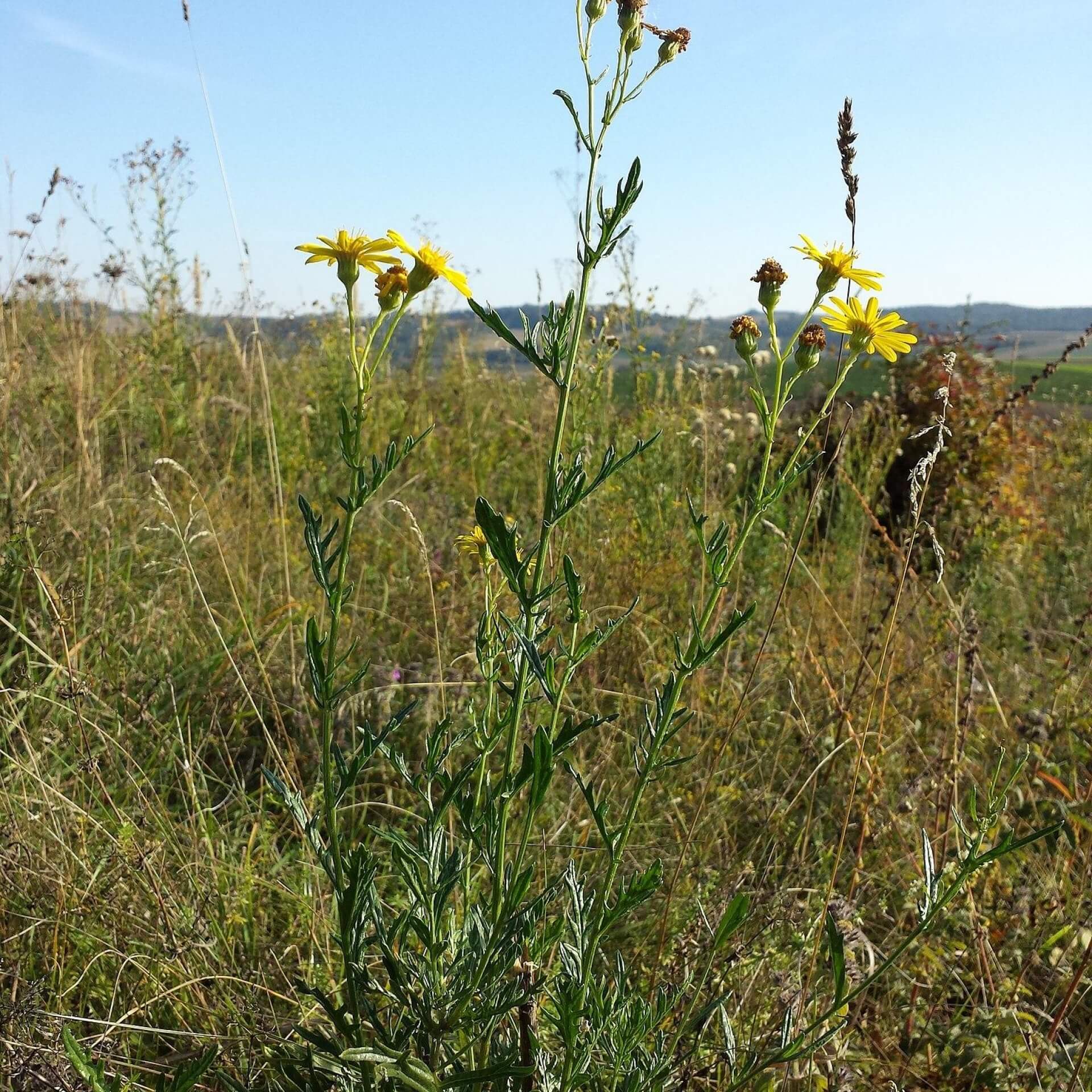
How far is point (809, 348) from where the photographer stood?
1.29 m

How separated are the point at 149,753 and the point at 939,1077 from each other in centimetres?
173

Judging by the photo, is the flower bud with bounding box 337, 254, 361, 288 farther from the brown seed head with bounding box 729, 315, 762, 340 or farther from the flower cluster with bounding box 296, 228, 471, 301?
the brown seed head with bounding box 729, 315, 762, 340

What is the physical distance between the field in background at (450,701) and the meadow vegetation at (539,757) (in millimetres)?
17

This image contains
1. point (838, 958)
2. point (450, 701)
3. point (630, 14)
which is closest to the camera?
point (838, 958)

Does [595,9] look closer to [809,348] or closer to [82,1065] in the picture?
[809,348]

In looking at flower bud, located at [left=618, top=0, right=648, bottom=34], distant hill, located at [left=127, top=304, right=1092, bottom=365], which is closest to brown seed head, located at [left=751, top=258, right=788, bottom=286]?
flower bud, located at [left=618, top=0, right=648, bottom=34]

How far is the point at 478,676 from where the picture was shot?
106 inches

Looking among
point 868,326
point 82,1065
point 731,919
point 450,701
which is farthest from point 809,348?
point 450,701

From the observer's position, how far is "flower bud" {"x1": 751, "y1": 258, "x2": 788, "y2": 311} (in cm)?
129

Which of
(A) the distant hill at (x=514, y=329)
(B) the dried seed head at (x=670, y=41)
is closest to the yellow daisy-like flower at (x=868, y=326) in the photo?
(B) the dried seed head at (x=670, y=41)

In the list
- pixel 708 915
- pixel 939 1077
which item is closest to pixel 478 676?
pixel 708 915

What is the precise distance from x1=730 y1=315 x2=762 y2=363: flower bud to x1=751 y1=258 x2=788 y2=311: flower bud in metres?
0.04

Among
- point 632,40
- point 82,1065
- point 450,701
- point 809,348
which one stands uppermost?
point 632,40

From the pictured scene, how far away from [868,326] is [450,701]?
1.52 metres
